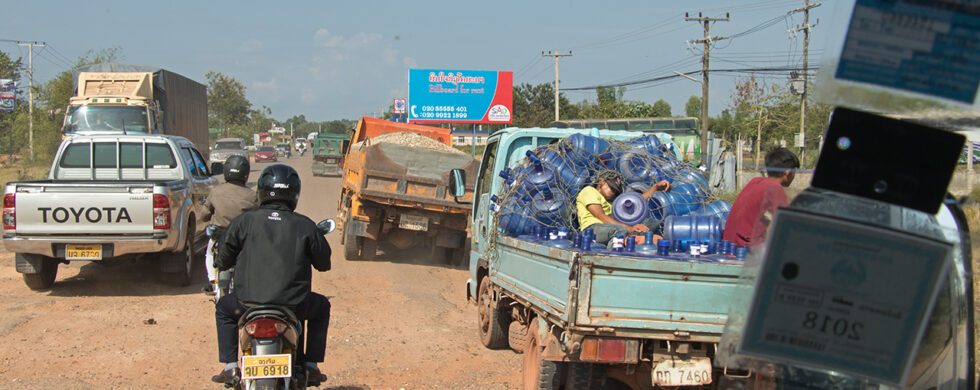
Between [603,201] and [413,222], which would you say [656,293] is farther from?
[413,222]

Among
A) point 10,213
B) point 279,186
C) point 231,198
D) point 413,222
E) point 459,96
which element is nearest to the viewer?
point 279,186

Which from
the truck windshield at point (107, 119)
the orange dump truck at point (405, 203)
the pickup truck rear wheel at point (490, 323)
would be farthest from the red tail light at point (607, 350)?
the truck windshield at point (107, 119)

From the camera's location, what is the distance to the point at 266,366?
397cm

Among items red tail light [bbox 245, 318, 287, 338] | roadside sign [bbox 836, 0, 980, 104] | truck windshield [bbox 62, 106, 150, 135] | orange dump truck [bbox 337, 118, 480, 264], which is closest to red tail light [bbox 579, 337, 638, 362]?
red tail light [bbox 245, 318, 287, 338]

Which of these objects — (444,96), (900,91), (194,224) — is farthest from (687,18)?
(900,91)

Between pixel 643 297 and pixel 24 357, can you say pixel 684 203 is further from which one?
pixel 24 357

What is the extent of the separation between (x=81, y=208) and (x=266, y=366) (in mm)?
5205

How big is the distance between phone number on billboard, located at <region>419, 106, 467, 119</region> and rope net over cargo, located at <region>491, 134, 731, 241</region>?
22754 mm

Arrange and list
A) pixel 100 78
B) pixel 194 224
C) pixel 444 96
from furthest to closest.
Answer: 1. pixel 444 96
2. pixel 100 78
3. pixel 194 224

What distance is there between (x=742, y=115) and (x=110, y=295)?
3983 cm

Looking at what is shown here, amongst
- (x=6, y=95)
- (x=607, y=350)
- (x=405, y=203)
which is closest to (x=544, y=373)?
(x=607, y=350)

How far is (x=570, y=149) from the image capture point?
676 cm

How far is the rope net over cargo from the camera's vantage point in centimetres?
614

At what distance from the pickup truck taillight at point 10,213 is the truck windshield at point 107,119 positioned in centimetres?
1123
